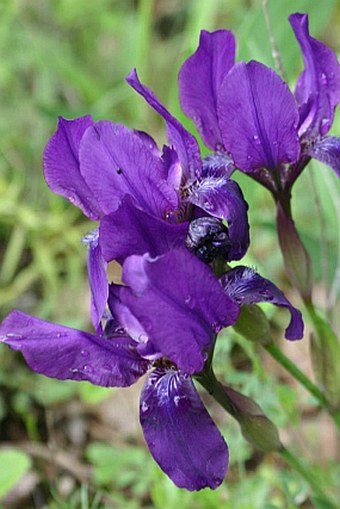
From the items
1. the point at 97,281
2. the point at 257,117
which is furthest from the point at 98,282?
the point at 257,117

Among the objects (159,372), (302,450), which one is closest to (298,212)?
(302,450)

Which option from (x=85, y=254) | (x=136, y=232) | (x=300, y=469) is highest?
(x=136, y=232)

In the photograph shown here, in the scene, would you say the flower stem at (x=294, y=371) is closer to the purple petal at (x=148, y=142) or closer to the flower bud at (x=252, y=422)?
the flower bud at (x=252, y=422)

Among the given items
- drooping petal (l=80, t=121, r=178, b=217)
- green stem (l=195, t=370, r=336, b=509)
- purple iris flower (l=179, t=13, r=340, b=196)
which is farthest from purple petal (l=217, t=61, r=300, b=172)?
green stem (l=195, t=370, r=336, b=509)

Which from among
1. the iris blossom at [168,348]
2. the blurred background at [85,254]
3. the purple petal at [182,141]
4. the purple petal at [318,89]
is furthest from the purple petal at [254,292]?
the blurred background at [85,254]

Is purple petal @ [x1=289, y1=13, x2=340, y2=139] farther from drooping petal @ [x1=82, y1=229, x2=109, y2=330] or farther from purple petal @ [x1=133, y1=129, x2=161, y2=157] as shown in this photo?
drooping petal @ [x1=82, y1=229, x2=109, y2=330]

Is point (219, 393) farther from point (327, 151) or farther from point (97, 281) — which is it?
point (327, 151)
